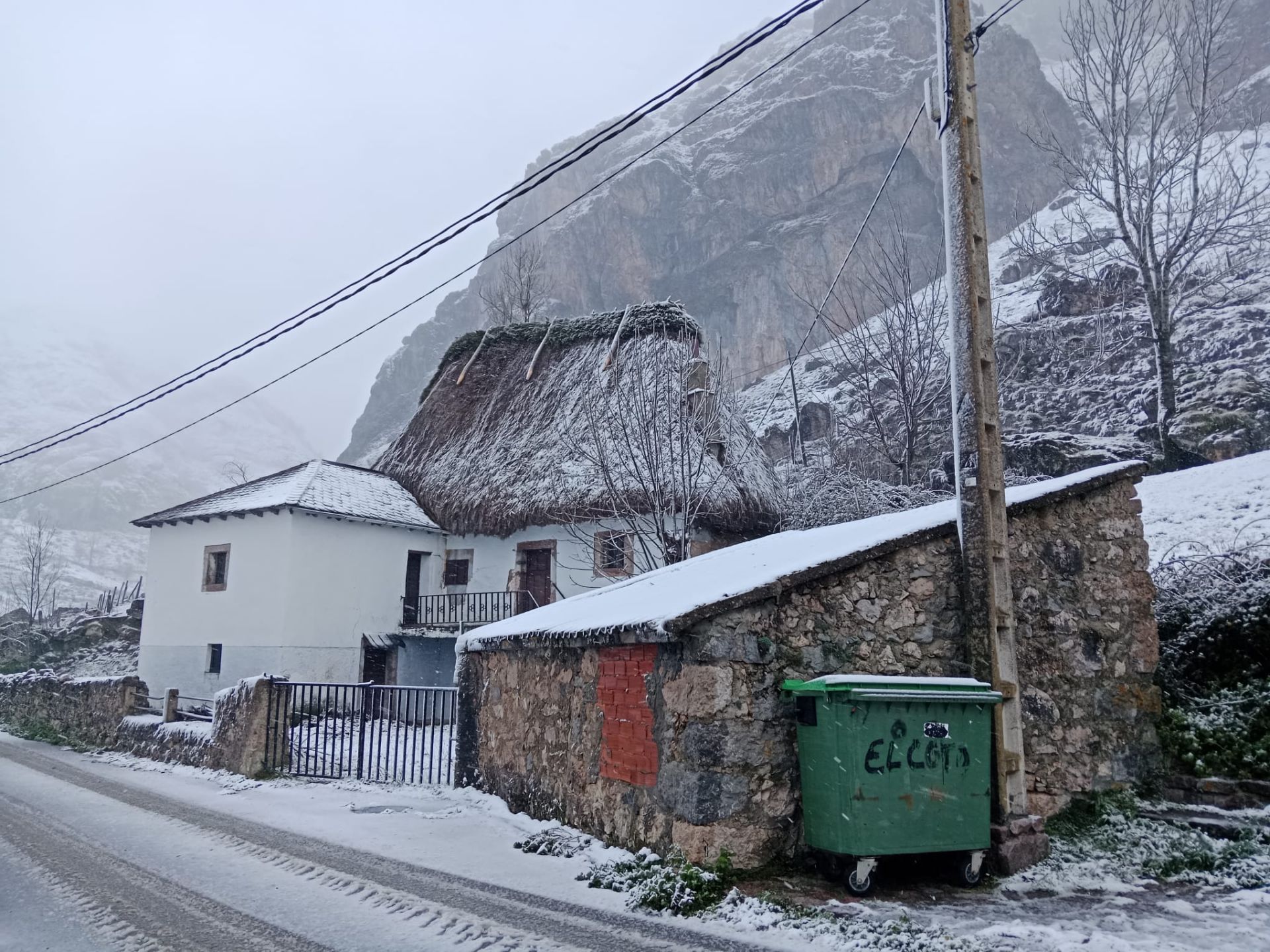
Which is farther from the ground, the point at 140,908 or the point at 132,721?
the point at 132,721

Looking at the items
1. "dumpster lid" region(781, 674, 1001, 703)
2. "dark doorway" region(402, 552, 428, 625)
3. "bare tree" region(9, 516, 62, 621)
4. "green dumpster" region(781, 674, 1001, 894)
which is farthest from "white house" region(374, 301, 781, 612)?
"bare tree" region(9, 516, 62, 621)

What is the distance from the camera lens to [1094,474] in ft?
23.6

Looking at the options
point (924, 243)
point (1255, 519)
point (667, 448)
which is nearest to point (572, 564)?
point (667, 448)

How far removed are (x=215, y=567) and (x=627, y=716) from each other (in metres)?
15.9

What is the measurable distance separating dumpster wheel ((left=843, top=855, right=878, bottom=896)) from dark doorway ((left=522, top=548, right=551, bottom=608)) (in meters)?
13.6

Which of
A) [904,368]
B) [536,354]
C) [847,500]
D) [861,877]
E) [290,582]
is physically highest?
[536,354]

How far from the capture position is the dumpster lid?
16.6 feet

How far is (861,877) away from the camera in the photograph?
16.4 feet

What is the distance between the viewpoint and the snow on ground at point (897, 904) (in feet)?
13.9

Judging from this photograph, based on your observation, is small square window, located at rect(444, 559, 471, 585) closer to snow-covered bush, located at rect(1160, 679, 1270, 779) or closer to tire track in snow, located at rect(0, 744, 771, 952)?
tire track in snow, located at rect(0, 744, 771, 952)

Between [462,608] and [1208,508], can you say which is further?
[462,608]

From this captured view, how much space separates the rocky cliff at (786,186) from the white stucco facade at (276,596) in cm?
4722

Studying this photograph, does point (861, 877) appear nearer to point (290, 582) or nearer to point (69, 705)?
point (290, 582)

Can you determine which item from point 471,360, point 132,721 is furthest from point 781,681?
point 471,360
